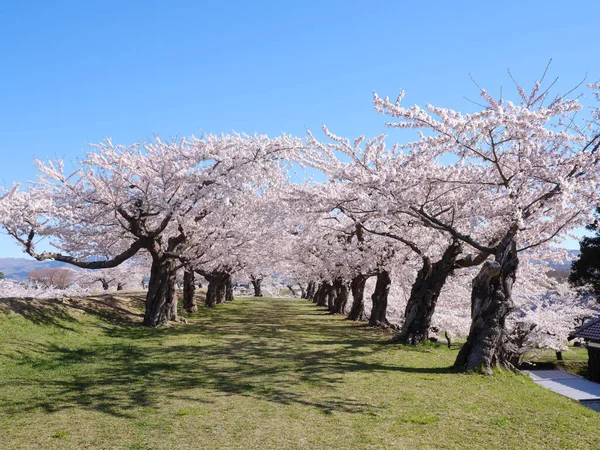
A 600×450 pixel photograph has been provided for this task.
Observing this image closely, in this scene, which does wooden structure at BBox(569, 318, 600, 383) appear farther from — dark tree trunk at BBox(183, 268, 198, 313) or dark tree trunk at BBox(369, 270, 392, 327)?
dark tree trunk at BBox(183, 268, 198, 313)

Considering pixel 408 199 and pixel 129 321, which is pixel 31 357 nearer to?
pixel 129 321

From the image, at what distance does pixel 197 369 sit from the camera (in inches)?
487

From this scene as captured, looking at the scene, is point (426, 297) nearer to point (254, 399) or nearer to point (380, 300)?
point (380, 300)

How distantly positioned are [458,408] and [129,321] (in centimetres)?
1711

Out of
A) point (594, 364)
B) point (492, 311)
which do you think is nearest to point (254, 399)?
point (492, 311)

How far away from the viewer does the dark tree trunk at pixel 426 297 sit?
55.7 feet

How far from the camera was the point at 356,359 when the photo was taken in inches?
560

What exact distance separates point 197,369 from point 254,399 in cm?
376

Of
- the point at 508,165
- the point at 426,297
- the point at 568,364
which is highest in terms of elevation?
the point at 508,165

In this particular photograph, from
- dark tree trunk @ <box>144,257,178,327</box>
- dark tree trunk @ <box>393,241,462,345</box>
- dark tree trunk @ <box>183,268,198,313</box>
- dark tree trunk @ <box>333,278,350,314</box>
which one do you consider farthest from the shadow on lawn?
dark tree trunk @ <box>333,278,350,314</box>

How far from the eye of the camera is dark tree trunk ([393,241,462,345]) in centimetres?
1698

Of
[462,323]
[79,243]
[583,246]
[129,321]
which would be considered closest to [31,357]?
[129,321]

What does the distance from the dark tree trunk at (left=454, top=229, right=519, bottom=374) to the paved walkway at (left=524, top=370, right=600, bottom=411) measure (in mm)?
14569

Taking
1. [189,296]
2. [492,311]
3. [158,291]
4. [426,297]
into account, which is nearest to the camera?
[492,311]
